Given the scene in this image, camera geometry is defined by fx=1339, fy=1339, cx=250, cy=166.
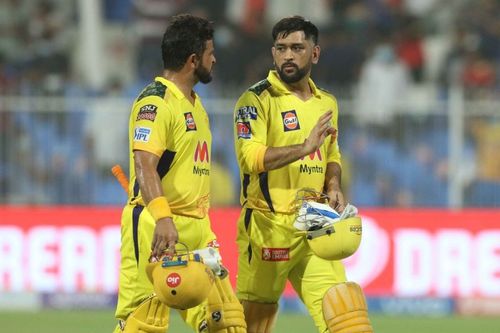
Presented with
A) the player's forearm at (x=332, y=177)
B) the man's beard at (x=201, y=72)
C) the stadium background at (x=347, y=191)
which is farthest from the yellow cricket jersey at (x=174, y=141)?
the stadium background at (x=347, y=191)

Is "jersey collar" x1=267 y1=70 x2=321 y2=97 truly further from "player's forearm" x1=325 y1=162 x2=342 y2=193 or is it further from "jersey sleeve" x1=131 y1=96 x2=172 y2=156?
"jersey sleeve" x1=131 y1=96 x2=172 y2=156

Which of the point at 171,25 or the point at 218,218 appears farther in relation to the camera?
the point at 218,218

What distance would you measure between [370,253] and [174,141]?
7.66m

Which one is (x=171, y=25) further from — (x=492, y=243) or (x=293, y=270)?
(x=492, y=243)

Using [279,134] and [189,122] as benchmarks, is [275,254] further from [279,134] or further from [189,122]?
[189,122]

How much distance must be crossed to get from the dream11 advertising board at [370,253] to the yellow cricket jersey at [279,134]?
6.31m

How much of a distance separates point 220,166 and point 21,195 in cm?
239

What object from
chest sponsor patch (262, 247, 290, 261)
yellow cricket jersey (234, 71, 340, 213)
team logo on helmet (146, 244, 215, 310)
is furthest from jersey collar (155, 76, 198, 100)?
chest sponsor patch (262, 247, 290, 261)

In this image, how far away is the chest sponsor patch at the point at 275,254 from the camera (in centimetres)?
898

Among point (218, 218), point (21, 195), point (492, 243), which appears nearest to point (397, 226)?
point (492, 243)

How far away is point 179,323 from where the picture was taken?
1427 centimetres

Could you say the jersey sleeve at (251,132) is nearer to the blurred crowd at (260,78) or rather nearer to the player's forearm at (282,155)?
the player's forearm at (282,155)

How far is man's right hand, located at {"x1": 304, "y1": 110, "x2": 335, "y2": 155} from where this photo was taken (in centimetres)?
837

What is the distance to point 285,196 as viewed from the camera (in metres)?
8.98
